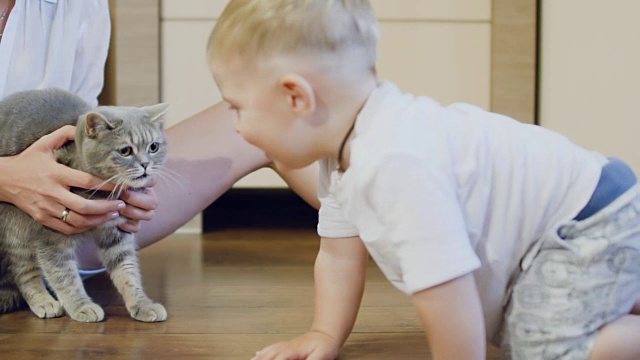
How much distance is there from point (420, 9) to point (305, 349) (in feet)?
3.48

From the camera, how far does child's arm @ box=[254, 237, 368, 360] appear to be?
0.90m

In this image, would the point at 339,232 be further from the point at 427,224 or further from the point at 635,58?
the point at 635,58

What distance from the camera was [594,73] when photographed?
1.53 m

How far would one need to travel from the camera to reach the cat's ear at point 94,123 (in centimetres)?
106

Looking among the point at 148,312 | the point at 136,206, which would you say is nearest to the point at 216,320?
the point at 148,312

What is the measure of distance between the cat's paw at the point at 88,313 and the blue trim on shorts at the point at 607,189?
642 mm

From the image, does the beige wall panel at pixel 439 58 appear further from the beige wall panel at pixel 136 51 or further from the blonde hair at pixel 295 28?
the blonde hair at pixel 295 28

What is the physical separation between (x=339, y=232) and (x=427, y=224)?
0.23 m

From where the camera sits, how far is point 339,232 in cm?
89

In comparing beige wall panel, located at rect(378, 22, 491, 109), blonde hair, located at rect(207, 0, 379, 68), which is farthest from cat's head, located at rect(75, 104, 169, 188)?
beige wall panel, located at rect(378, 22, 491, 109)

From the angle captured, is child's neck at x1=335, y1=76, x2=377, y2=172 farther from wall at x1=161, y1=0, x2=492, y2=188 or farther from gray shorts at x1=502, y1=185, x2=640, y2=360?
wall at x1=161, y1=0, x2=492, y2=188

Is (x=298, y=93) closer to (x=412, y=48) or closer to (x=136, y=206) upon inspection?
(x=136, y=206)

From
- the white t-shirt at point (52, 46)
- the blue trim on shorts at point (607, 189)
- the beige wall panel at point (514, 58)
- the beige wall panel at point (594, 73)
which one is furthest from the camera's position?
the beige wall panel at point (514, 58)

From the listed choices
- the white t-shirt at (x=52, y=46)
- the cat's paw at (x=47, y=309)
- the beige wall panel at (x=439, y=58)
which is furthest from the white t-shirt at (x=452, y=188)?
the beige wall panel at (x=439, y=58)
